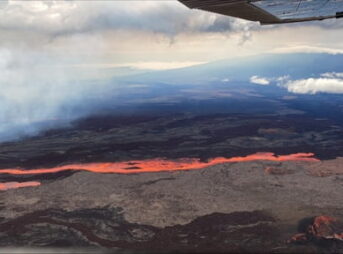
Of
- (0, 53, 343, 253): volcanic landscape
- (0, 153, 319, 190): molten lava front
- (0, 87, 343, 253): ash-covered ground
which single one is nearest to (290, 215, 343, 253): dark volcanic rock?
(0, 53, 343, 253): volcanic landscape

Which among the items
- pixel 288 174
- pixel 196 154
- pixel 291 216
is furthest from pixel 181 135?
pixel 291 216

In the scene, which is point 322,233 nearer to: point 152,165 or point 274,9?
point 152,165

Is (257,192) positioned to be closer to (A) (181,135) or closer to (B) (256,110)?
(A) (181,135)

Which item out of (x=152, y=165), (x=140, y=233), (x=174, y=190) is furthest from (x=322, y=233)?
(x=152, y=165)

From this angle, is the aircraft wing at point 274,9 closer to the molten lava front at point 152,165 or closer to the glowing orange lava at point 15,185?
the glowing orange lava at point 15,185

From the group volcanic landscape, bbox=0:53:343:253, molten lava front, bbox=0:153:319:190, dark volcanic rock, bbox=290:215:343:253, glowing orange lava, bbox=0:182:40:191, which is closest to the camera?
dark volcanic rock, bbox=290:215:343:253

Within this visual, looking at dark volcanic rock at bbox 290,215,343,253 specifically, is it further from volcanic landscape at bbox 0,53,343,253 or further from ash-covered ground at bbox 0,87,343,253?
ash-covered ground at bbox 0,87,343,253

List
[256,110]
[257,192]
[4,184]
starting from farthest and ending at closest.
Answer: [256,110]
[4,184]
[257,192]
